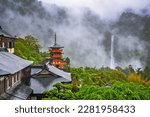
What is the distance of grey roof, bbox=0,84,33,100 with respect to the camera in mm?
4590

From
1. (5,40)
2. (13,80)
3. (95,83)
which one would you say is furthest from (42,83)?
(5,40)

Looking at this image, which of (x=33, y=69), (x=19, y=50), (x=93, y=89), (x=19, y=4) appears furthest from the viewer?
(x=19, y=50)

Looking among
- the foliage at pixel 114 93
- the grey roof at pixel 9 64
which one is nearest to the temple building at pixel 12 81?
the grey roof at pixel 9 64

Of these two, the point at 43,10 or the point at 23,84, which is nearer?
the point at 23,84

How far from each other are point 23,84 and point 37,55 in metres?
4.49

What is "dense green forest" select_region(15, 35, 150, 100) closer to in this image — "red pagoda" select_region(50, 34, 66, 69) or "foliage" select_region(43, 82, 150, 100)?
"foliage" select_region(43, 82, 150, 100)

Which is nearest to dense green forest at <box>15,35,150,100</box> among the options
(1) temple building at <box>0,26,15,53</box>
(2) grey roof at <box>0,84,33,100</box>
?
(2) grey roof at <box>0,84,33,100</box>

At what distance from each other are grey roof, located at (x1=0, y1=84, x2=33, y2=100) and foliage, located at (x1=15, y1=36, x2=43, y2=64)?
13.5 ft

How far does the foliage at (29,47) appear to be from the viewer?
1016 centimetres

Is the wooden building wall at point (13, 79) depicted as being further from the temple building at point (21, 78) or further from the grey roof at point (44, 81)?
the grey roof at point (44, 81)

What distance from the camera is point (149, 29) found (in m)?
7.72

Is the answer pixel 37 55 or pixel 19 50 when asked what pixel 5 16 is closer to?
pixel 19 50

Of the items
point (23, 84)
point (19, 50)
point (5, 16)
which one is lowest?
point (23, 84)

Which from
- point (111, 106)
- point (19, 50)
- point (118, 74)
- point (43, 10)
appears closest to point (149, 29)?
point (118, 74)
